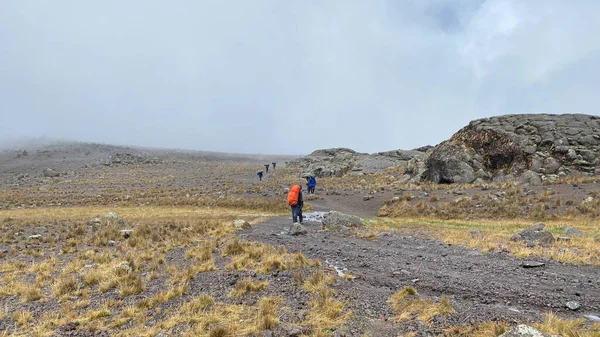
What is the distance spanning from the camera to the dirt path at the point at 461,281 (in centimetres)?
655

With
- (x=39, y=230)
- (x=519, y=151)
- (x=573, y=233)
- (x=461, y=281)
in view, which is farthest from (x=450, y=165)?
(x=39, y=230)

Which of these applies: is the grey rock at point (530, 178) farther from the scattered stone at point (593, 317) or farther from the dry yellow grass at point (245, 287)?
the dry yellow grass at point (245, 287)

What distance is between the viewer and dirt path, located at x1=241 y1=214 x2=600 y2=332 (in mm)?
6551

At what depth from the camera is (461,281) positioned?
830 centimetres

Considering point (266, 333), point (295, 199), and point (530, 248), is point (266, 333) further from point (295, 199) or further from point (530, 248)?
point (295, 199)

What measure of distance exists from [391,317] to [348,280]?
2318 millimetres

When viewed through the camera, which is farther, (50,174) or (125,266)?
(50,174)

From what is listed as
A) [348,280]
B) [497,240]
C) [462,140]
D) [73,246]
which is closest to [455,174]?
[462,140]

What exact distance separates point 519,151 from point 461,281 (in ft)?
106

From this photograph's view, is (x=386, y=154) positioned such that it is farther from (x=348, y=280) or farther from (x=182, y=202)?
(x=348, y=280)

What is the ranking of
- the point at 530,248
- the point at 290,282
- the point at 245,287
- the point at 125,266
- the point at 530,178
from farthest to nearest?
the point at 530,178
the point at 530,248
the point at 125,266
the point at 290,282
the point at 245,287

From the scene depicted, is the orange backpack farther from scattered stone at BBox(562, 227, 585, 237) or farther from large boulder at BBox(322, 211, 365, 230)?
scattered stone at BBox(562, 227, 585, 237)

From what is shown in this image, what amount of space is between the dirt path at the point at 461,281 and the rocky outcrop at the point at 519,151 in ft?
80.0

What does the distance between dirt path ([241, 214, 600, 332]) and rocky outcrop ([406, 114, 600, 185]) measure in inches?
960
